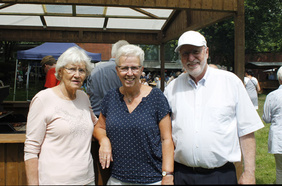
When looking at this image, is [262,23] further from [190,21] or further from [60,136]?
Result: [60,136]

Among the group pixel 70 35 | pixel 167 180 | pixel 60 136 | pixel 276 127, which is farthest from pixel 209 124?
pixel 70 35

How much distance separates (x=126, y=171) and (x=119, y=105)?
0.53 meters

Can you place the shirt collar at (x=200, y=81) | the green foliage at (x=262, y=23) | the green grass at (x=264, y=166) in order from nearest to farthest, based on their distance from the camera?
1. the shirt collar at (x=200, y=81)
2. the green grass at (x=264, y=166)
3. the green foliage at (x=262, y=23)

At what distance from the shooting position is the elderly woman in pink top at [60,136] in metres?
2.14

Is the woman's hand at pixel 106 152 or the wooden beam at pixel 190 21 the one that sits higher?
the wooden beam at pixel 190 21

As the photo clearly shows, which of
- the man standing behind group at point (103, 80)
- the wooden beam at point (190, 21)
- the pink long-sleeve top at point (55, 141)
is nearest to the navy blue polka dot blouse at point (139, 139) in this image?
the pink long-sleeve top at point (55, 141)

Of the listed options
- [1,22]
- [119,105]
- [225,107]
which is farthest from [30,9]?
[225,107]

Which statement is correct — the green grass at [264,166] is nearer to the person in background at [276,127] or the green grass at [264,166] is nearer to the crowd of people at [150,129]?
the person in background at [276,127]

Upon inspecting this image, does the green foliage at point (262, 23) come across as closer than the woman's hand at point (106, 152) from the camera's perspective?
No

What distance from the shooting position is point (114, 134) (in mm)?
2240

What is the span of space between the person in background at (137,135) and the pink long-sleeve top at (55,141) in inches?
8.9

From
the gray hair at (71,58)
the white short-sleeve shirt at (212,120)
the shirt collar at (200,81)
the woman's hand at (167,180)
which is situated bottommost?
the woman's hand at (167,180)

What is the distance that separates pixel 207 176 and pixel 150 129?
0.58 meters

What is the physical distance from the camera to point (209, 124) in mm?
2164
